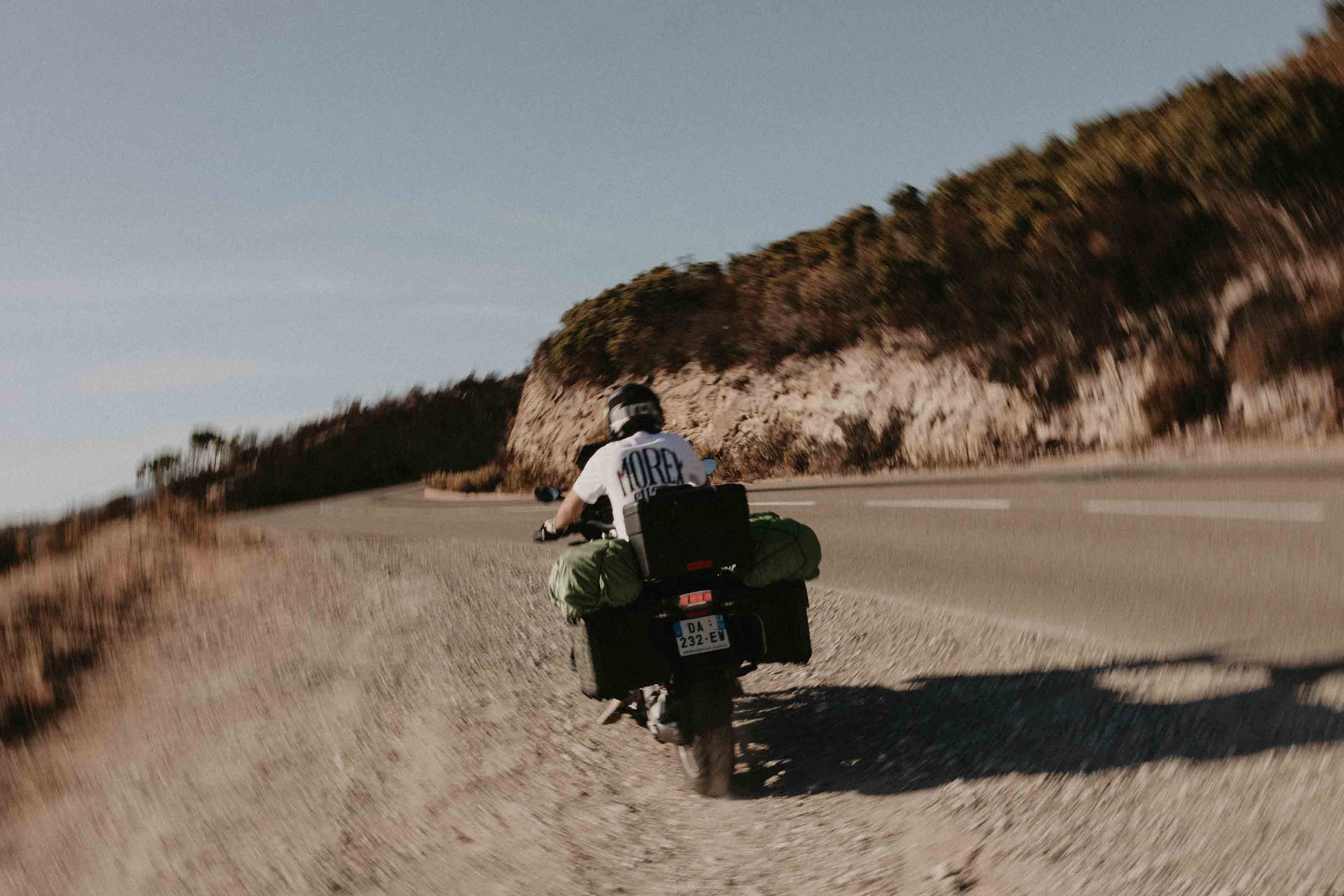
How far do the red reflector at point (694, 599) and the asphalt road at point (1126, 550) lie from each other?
2809 millimetres

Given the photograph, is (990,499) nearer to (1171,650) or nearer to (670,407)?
(1171,650)

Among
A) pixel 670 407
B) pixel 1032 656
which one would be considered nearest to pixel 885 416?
pixel 670 407

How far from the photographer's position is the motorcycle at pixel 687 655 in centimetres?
532

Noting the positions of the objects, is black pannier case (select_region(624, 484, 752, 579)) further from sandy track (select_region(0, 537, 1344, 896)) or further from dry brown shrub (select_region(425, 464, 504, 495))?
dry brown shrub (select_region(425, 464, 504, 495))

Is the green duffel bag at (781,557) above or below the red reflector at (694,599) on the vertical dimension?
above

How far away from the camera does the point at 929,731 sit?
5.83 m

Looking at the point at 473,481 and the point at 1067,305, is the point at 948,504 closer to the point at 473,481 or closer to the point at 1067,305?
the point at 1067,305

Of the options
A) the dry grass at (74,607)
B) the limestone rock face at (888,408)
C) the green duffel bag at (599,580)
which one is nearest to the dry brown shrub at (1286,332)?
the limestone rock face at (888,408)

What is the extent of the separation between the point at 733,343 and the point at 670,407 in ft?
7.63

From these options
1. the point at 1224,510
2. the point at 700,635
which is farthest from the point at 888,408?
the point at 700,635

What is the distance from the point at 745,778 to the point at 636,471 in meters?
1.85

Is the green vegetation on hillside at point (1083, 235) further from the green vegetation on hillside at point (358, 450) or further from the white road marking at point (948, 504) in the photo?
the green vegetation on hillside at point (358, 450)

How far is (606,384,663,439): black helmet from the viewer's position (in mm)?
5902

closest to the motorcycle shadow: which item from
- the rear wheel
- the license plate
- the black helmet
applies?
the rear wheel
